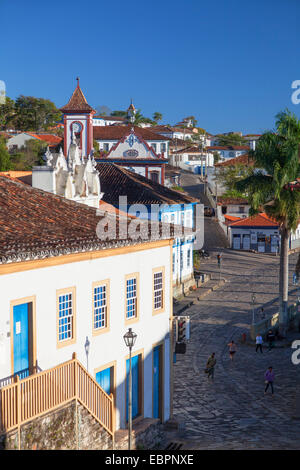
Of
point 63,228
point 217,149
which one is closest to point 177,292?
point 63,228

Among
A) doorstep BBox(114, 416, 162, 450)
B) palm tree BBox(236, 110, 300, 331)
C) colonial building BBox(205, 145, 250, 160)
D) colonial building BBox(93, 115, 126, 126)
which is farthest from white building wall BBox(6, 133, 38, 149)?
doorstep BBox(114, 416, 162, 450)

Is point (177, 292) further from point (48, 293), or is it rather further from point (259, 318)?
point (48, 293)

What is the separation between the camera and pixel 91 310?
18.0 metres

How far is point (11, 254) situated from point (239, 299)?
3281cm

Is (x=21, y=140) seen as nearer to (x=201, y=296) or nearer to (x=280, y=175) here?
(x=201, y=296)

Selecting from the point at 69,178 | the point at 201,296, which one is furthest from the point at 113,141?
the point at 69,178

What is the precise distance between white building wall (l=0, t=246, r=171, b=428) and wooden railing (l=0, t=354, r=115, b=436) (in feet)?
3.39

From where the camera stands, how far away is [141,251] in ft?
65.9

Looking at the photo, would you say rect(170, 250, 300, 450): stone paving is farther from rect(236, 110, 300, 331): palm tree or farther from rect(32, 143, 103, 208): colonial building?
rect(32, 143, 103, 208): colonial building

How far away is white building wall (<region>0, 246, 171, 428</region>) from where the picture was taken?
15.2 metres

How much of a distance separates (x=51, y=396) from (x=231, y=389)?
13974 mm

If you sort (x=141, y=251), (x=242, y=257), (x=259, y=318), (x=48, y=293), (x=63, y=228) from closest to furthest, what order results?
(x=48, y=293) < (x=63, y=228) < (x=141, y=251) < (x=259, y=318) < (x=242, y=257)
